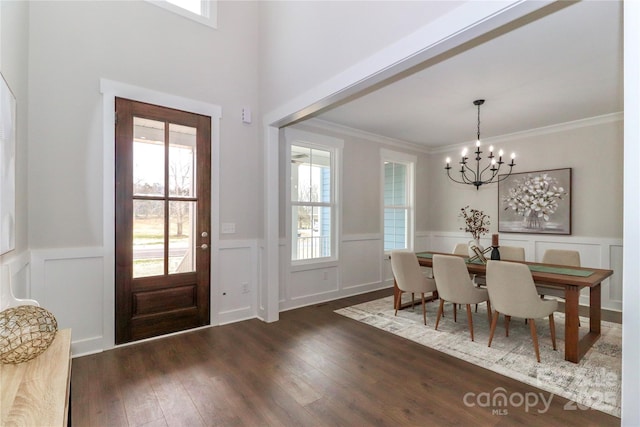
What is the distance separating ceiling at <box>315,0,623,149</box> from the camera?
7.53ft

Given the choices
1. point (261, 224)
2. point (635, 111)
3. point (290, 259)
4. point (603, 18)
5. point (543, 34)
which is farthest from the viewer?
point (290, 259)

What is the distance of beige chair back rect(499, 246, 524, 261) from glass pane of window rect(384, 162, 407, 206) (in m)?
2.14

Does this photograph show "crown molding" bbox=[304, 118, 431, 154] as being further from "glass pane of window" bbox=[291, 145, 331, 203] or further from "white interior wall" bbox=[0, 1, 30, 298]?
"white interior wall" bbox=[0, 1, 30, 298]

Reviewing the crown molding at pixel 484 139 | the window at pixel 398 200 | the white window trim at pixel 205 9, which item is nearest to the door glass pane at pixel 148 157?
the white window trim at pixel 205 9

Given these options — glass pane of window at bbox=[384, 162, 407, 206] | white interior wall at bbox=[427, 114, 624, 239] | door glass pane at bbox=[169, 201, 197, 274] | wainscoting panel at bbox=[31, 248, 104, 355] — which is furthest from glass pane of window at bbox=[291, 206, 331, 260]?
white interior wall at bbox=[427, 114, 624, 239]

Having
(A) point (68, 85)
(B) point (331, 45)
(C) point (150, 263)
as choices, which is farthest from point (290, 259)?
(A) point (68, 85)

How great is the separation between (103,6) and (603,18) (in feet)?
13.6

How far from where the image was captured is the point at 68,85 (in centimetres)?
270

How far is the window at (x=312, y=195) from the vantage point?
4.36 meters

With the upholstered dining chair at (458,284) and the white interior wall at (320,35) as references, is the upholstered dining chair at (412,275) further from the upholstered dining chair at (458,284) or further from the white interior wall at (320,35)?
the white interior wall at (320,35)

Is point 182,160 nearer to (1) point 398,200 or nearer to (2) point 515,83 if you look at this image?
(2) point 515,83

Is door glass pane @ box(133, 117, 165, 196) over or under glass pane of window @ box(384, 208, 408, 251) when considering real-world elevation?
over

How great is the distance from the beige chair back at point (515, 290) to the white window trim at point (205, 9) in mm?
3949

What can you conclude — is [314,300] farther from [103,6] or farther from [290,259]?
[103,6]
